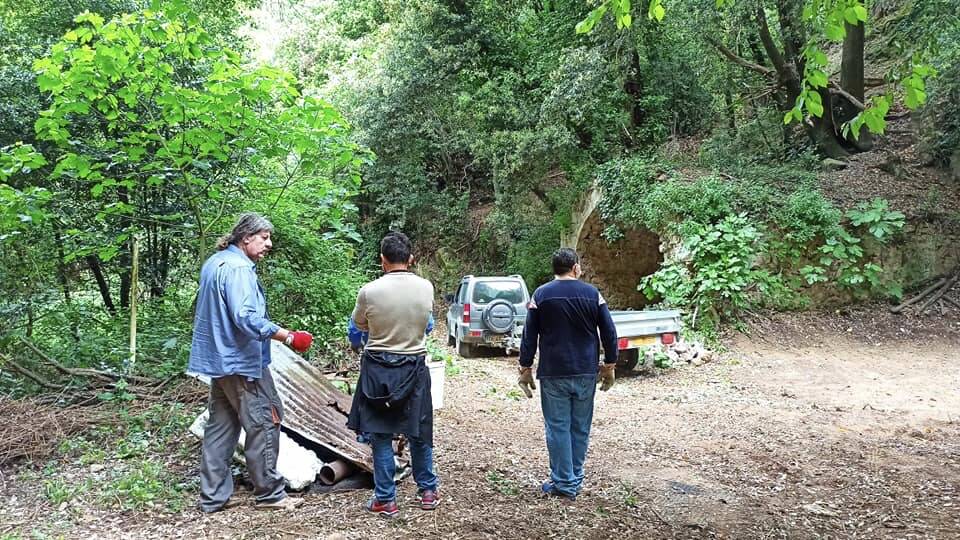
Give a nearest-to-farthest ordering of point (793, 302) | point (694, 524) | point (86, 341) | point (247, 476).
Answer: point (694, 524)
point (247, 476)
point (86, 341)
point (793, 302)

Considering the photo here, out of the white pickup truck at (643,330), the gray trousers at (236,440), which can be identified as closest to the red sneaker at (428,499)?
the gray trousers at (236,440)

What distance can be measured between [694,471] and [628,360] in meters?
4.17

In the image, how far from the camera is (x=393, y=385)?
354 centimetres

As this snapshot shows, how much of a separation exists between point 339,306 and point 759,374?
5.82 meters

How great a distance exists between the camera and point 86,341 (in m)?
5.72

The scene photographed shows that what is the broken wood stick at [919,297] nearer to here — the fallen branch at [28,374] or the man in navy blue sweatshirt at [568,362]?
the man in navy blue sweatshirt at [568,362]

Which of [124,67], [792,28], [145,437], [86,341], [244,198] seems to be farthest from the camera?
[792,28]

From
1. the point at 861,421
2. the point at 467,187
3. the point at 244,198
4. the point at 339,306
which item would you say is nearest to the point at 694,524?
the point at 861,421

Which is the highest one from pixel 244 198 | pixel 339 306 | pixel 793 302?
pixel 244 198

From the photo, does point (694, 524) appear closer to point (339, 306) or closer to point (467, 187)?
point (339, 306)

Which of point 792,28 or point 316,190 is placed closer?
point 316,190

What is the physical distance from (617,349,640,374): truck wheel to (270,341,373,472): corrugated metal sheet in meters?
4.68

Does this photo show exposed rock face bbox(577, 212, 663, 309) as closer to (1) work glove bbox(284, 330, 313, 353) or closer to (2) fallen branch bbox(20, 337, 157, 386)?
(2) fallen branch bbox(20, 337, 157, 386)

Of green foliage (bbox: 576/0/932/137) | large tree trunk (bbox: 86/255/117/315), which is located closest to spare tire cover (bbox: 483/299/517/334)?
large tree trunk (bbox: 86/255/117/315)
